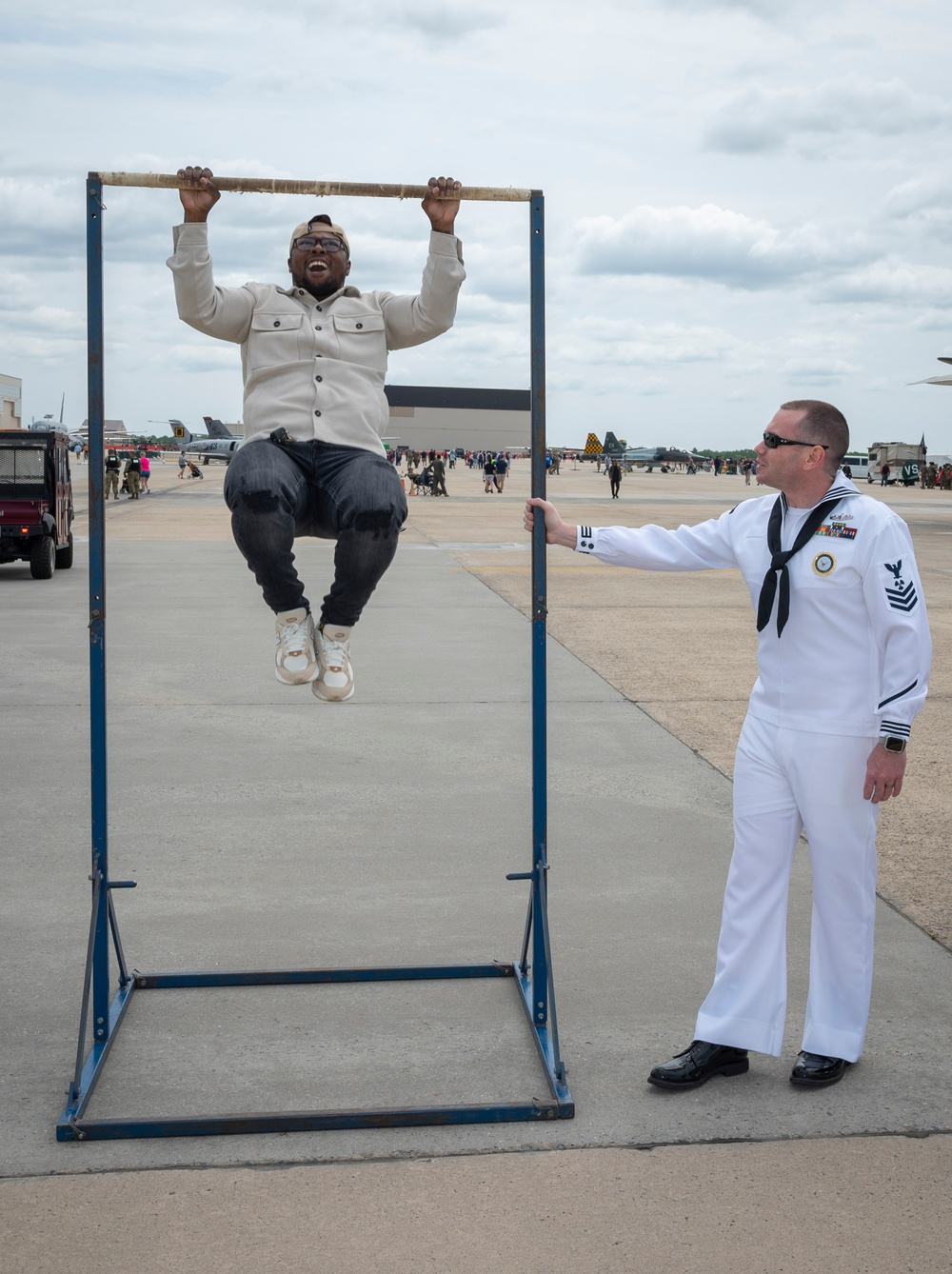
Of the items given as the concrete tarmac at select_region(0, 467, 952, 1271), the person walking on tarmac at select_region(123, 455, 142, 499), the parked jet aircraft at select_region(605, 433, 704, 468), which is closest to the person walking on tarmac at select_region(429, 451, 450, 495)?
the person walking on tarmac at select_region(123, 455, 142, 499)

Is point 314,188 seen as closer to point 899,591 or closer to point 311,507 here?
point 311,507

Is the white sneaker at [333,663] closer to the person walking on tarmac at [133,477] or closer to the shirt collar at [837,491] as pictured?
the shirt collar at [837,491]

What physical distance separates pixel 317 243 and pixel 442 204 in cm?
45

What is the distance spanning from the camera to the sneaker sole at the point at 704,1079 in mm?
3871

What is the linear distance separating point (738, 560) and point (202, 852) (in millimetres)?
3295

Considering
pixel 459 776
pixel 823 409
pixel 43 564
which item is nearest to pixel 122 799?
pixel 459 776

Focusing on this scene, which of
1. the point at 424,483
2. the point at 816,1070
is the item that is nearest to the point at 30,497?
the point at 816,1070

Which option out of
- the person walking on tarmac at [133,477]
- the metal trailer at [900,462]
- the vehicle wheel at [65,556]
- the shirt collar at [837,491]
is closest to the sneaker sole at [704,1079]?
the shirt collar at [837,491]

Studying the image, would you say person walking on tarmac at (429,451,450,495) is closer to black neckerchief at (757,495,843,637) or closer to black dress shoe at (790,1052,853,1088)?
black neckerchief at (757,495,843,637)

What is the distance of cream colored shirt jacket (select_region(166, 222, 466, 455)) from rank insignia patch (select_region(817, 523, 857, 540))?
1415 millimetres

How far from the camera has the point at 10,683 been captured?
408 inches

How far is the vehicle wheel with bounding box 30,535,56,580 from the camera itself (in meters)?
17.6

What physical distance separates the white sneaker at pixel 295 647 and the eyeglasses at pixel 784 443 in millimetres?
1613

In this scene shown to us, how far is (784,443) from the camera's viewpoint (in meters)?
3.82
